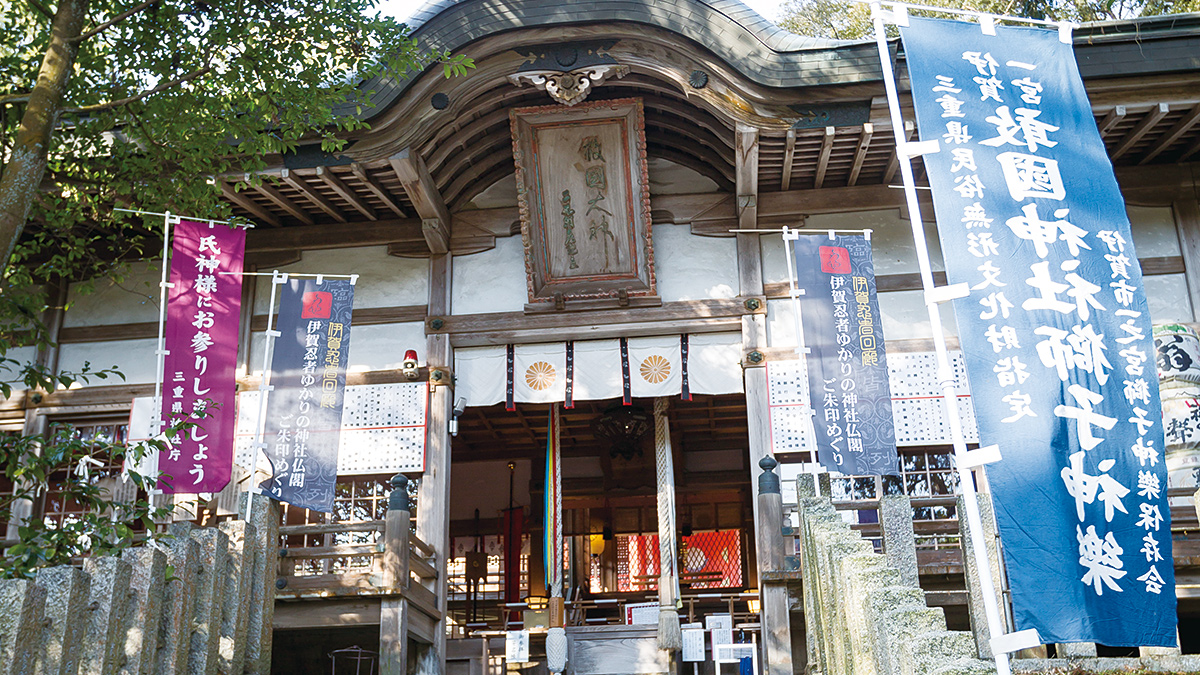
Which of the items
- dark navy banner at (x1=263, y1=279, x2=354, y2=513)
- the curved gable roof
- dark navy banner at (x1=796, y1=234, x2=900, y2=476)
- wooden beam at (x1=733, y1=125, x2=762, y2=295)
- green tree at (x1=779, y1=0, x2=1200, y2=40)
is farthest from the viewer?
green tree at (x1=779, y1=0, x2=1200, y2=40)

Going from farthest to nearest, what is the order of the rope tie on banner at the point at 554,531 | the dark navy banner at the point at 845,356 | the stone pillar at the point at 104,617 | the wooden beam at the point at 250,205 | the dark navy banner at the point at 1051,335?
the rope tie on banner at the point at 554,531 → the wooden beam at the point at 250,205 → the dark navy banner at the point at 845,356 → the stone pillar at the point at 104,617 → the dark navy banner at the point at 1051,335

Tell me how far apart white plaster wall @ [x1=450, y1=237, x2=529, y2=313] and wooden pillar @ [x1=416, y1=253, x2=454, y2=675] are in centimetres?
13

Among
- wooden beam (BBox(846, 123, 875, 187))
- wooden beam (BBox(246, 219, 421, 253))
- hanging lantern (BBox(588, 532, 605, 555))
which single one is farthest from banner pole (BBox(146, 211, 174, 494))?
hanging lantern (BBox(588, 532, 605, 555))

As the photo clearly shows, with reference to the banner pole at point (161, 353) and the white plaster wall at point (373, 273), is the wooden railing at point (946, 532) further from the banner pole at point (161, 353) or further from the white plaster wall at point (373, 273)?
the banner pole at point (161, 353)

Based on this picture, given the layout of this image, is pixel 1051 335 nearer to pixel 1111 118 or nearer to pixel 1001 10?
pixel 1111 118

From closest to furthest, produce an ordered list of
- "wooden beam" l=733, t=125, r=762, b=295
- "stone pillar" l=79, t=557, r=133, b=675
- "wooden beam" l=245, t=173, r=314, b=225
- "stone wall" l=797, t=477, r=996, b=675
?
"stone wall" l=797, t=477, r=996, b=675 → "stone pillar" l=79, t=557, r=133, b=675 → "wooden beam" l=733, t=125, r=762, b=295 → "wooden beam" l=245, t=173, r=314, b=225

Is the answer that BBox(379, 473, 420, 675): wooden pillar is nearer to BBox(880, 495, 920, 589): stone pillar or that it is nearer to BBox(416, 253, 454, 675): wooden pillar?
BBox(416, 253, 454, 675): wooden pillar

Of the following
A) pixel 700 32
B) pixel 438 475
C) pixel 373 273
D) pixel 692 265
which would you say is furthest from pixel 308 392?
pixel 700 32

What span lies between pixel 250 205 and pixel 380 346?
1833 millimetres

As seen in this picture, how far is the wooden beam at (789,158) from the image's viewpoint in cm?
867

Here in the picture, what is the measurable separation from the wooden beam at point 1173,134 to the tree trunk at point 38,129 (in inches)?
324

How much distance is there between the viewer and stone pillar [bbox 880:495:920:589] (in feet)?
16.8

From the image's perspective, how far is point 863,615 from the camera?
162 inches

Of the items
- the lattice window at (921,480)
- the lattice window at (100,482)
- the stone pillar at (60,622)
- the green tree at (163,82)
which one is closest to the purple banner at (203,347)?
the green tree at (163,82)
